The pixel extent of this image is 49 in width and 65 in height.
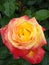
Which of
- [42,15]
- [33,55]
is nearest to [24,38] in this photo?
[33,55]

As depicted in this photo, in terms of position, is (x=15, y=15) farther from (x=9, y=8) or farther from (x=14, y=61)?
(x=14, y=61)

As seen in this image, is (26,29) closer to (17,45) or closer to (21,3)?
(17,45)

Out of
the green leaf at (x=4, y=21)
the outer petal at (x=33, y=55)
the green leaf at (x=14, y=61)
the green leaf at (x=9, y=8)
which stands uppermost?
the green leaf at (x=9, y=8)

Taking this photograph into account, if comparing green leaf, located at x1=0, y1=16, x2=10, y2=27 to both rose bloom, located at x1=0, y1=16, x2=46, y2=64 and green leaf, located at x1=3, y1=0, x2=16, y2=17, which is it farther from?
rose bloom, located at x1=0, y1=16, x2=46, y2=64

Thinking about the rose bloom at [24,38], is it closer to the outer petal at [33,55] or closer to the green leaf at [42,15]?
the outer petal at [33,55]

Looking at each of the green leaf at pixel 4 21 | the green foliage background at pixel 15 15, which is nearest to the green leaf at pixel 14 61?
the green foliage background at pixel 15 15

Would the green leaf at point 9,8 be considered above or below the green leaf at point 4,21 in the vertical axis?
above

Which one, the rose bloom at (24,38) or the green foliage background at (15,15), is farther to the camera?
the green foliage background at (15,15)
